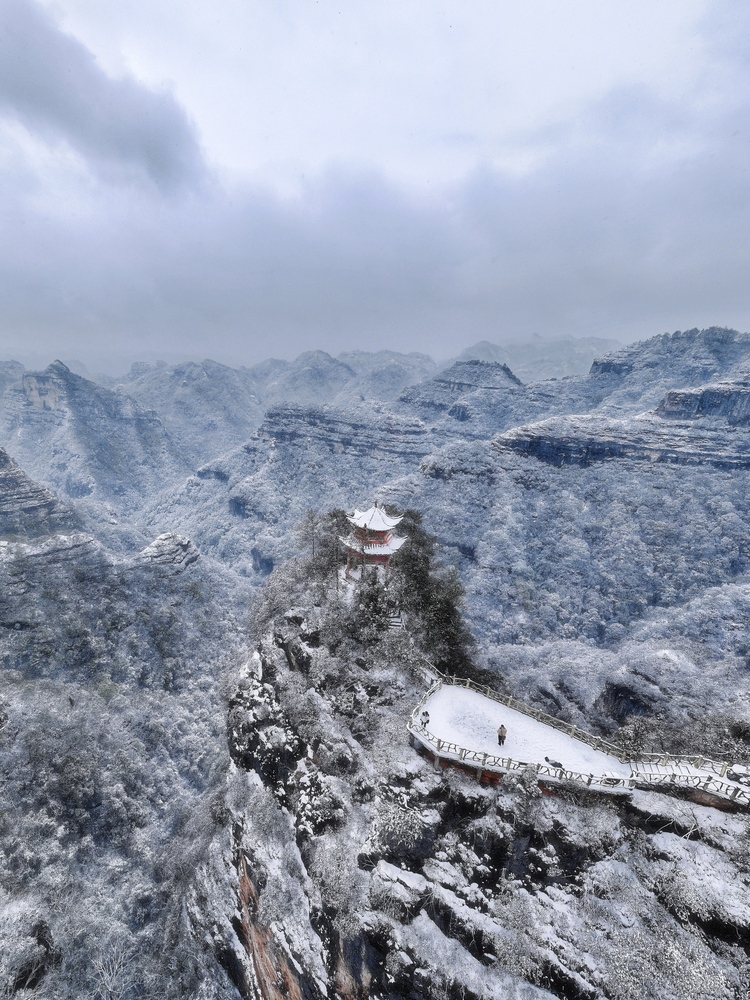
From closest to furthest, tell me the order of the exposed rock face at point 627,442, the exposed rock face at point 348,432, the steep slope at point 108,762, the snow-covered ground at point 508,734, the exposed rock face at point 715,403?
the snow-covered ground at point 508,734 < the steep slope at point 108,762 < the exposed rock face at point 627,442 < the exposed rock face at point 715,403 < the exposed rock face at point 348,432

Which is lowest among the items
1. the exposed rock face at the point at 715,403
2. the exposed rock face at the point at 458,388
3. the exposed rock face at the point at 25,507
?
the exposed rock face at the point at 25,507

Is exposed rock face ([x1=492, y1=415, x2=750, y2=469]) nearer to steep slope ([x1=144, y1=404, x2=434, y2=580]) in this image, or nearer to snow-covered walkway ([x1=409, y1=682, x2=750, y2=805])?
steep slope ([x1=144, y1=404, x2=434, y2=580])

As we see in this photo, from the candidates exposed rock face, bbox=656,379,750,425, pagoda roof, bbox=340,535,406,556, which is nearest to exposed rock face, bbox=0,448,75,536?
pagoda roof, bbox=340,535,406,556

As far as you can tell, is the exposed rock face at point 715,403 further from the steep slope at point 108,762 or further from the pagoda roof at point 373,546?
the steep slope at point 108,762

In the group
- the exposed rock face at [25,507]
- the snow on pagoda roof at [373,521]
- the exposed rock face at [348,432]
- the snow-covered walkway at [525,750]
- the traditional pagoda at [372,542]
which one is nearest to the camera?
Answer: the snow-covered walkway at [525,750]

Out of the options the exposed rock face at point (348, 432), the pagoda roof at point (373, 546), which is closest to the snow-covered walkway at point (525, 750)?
the pagoda roof at point (373, 546)

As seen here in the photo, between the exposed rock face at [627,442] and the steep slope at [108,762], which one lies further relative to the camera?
the exposed rock face at [627,442]

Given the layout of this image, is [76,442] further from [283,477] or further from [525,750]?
[525,750]
